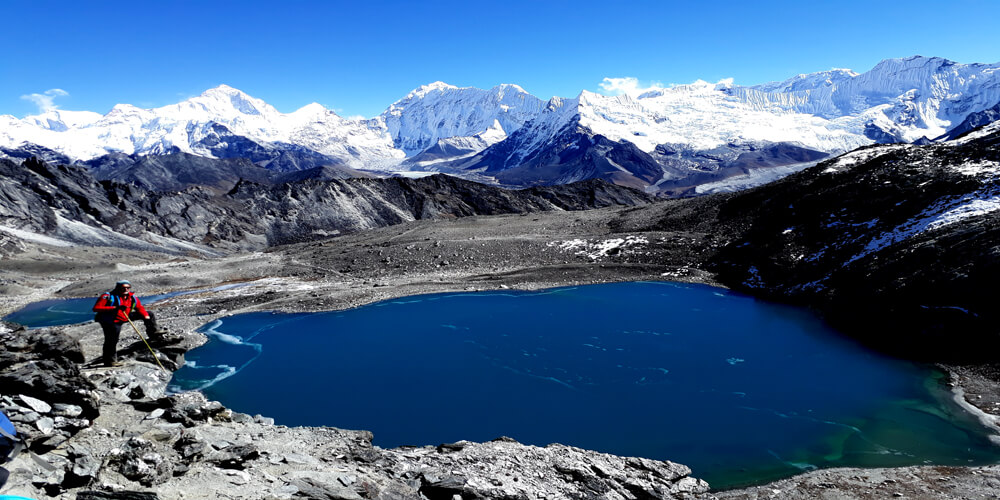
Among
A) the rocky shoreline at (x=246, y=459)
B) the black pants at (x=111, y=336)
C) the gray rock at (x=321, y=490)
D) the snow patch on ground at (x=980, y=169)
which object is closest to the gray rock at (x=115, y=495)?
the rocky shoreline at (x=246, y=459)

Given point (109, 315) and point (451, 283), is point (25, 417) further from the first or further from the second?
point (451, 283)

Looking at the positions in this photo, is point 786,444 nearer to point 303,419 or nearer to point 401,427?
point 401,427

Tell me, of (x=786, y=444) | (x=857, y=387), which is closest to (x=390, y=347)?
(x=786, y=444)

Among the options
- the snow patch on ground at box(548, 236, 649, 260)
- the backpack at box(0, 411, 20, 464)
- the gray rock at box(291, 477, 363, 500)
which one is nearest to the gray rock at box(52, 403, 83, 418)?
the backpack at box(0, 411, 20, 464)

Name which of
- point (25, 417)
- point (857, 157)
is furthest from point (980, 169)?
point (25, 417)

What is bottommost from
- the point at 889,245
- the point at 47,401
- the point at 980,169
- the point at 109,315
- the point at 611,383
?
the point at 611,383

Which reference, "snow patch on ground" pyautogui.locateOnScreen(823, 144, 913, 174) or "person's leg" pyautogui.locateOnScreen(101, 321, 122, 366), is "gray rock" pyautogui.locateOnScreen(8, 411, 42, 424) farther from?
"snow patch on ground" pyautogui.locateOnScreen(823, 144, 913, 174)

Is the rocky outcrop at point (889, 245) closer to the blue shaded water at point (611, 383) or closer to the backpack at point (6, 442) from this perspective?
the blue shaded water at point (611, 383)

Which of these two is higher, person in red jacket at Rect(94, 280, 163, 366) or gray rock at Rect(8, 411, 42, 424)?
person in red jacket at Rect(94, 280, 163, 366)
